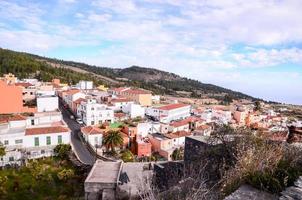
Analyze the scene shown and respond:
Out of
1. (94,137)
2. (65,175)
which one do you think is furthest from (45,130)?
(65,175)

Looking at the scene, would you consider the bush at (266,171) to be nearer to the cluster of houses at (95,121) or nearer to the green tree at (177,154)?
the cluster of houses at (95,121)

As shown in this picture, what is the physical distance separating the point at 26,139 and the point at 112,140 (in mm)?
7217

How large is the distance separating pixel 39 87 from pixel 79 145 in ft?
62.4

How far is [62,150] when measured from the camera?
938 inches

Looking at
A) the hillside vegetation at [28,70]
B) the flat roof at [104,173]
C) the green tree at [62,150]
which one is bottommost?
the green tree at [62,150]

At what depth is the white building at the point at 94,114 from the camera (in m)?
33.8

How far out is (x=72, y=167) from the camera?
21.5m

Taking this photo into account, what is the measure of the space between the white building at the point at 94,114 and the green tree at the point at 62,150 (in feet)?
31.6

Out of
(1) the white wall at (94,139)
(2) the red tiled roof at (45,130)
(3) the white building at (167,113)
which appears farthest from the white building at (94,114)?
(3) the white building at (167,113)

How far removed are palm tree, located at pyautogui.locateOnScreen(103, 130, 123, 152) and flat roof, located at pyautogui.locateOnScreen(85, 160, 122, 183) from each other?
39.7 ft

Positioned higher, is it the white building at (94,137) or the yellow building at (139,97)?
the yellow building at (139,97)

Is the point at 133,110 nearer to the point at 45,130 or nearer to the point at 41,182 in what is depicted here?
the point at 45,130

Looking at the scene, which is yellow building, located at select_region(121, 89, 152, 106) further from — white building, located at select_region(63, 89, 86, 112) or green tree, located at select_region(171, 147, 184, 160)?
green tree, located at select_region(171, 147, 184, 160)

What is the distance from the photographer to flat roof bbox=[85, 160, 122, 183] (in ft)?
40.3
